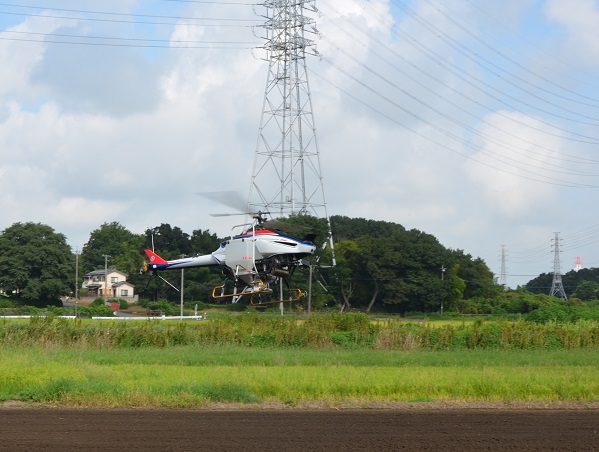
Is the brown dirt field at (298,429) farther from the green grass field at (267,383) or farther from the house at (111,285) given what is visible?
the house at (111,285)

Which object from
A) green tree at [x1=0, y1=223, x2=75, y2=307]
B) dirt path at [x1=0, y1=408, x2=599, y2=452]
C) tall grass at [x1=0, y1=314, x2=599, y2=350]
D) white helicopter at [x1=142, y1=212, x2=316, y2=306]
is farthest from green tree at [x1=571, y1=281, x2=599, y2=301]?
dirt path at [x1=0, y1=408, x2=599, y2=452]

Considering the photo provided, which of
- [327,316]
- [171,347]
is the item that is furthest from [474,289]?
[171,347]

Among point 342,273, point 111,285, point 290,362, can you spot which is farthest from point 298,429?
point 111,285

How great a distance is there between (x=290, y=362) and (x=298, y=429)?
39.6 feet

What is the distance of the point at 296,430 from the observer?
16375 millimetres

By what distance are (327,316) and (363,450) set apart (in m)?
25.3

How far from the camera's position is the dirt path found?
14883 millimetres

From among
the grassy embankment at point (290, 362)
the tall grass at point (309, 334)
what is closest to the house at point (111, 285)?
the tall grass at point (309, 334)

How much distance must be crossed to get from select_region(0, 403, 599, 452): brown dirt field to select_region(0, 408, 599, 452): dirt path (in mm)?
18

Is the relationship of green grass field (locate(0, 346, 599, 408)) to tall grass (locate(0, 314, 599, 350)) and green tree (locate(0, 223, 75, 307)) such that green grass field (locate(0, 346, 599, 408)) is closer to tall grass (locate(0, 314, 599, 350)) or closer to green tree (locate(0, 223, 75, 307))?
tall grass (locate(0, 314, 599, 350))

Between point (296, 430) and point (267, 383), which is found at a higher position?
point (267, 383)

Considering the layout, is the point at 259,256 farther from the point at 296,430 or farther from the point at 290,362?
the point at 296,430

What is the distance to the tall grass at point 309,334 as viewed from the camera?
35.3 m

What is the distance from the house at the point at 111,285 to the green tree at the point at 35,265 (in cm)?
2485
